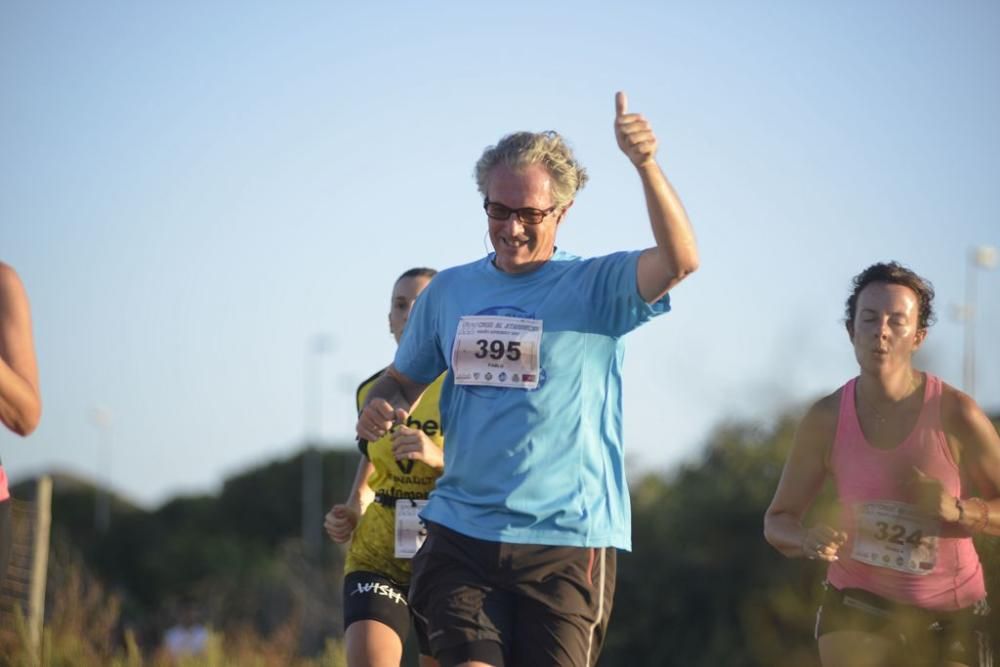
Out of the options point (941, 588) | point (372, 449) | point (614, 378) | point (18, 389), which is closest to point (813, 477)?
point (941, 588)

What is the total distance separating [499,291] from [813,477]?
4.99 ft

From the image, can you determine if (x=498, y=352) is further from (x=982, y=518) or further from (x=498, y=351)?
(x=982, y=518)

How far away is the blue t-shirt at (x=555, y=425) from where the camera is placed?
466 centimetres

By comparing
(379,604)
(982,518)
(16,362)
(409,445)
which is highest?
(16,362)

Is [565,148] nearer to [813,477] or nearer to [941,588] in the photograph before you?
[813,477]

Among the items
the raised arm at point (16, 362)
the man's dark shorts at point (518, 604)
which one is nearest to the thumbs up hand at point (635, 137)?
the man's dark shorts at point (518, 604)

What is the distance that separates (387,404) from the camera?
16.3 feet

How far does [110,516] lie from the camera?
55.2m

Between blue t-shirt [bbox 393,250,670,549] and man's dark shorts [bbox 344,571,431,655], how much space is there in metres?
1.15

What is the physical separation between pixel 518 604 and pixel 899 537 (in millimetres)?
1440

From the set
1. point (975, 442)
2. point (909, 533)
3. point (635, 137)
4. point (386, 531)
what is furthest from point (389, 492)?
point (635, 137)

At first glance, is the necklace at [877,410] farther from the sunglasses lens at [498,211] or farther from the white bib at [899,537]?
the sunglasses lens at [498,211]

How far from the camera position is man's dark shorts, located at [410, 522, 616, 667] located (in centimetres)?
459

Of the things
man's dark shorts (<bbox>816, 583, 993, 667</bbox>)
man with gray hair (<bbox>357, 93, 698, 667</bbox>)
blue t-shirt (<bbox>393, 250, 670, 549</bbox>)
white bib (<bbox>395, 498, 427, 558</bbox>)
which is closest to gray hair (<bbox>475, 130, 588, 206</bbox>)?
man with gray hair (<bbox>357, 93, 698, 667</bbox>)
